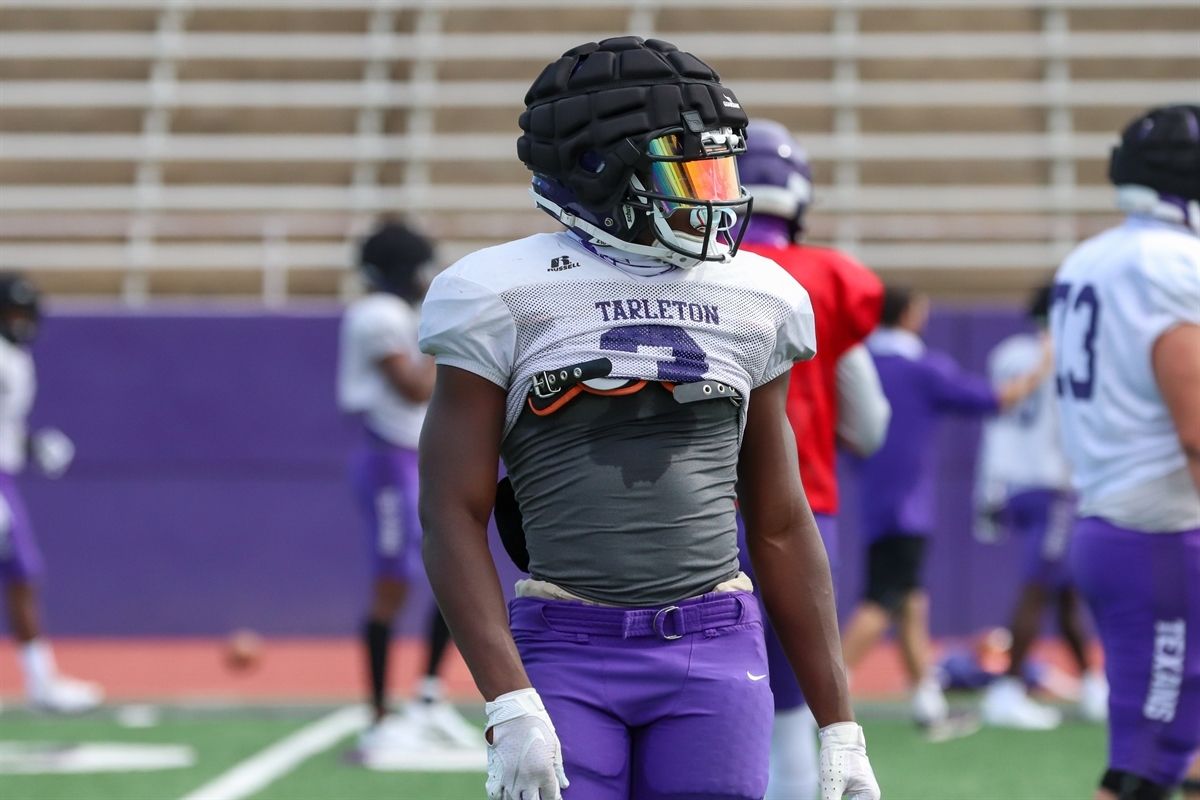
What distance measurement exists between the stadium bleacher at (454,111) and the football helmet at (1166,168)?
25.9 feet

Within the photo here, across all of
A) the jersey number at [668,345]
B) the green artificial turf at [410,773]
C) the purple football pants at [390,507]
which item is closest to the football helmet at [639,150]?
the jersey number at [668,345]

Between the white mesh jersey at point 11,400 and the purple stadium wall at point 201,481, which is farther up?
the white mesh jersey at point 11,400

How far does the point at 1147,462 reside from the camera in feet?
11.5

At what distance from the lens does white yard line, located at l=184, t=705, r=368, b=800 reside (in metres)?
5.50

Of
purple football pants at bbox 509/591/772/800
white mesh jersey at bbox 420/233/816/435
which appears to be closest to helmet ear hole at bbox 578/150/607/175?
white mesh jersey at bbox 420/233/816/435

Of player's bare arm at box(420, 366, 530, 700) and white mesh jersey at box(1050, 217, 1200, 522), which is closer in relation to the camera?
player's bare arm at box(420, 366, 530, 700)

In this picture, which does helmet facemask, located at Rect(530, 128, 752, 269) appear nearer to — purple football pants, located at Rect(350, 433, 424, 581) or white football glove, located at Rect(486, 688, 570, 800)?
white football glove, located at Rect(486, 688, 570, 800)

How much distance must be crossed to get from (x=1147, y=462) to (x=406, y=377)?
3236mm

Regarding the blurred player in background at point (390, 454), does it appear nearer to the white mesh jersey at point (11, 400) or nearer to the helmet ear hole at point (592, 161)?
the white mesh jersey at point (11, 400)

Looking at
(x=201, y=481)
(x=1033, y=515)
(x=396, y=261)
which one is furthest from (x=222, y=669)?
(x=1033, y=515)

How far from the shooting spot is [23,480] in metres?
9.30

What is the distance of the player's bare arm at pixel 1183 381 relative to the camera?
11.1 ft

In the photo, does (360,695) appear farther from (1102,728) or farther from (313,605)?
(1102,728)

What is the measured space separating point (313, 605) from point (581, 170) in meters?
7.11
